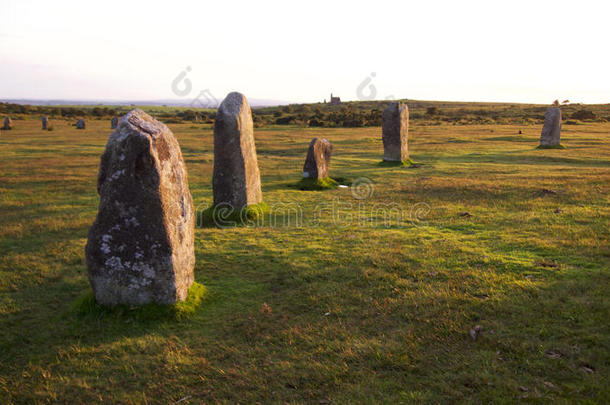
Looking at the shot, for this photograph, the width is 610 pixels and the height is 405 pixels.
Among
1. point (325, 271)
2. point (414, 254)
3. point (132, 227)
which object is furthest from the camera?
point (414, 254)

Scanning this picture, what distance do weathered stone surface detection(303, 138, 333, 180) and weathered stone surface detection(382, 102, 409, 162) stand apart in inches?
286

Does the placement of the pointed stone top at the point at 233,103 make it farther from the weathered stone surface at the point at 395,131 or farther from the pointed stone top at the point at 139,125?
the weathered stone surface at the point at 395,131

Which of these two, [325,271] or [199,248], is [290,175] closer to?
[199,248]

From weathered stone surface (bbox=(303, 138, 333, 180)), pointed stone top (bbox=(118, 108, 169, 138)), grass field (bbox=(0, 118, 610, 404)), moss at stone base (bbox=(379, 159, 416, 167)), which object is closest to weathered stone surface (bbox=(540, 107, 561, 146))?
moss at stone base (bbox=(379, 159, 416, 167))

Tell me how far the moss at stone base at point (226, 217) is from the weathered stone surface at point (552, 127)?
26219mm

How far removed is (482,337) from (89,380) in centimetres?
557

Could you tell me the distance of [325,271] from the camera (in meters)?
8.74

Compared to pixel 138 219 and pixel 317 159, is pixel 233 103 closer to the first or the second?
pixel 317 159

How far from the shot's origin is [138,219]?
6586 mm

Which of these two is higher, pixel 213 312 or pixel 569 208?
pixel 569 208

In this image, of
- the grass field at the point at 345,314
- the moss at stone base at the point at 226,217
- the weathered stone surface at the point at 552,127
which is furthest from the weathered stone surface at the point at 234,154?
the weathered stone surface at the point at 552,127

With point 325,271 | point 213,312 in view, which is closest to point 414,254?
point 325,271

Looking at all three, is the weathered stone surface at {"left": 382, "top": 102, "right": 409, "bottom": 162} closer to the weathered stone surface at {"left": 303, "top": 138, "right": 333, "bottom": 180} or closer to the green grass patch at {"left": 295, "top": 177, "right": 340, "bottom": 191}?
the weathered stone surface at {"left": 303, "top": 138, "right": 333, "bottom": 180}

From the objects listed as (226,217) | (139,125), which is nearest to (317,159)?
(226,217)
